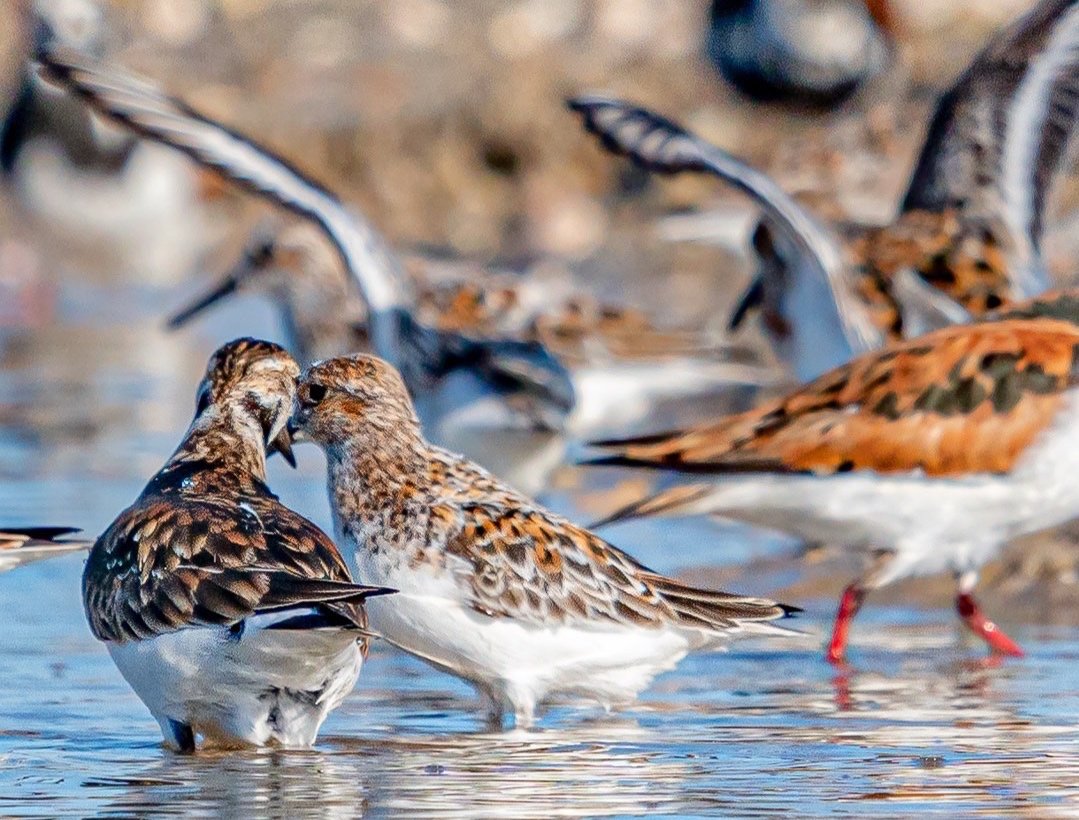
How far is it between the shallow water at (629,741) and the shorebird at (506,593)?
0.52 ft

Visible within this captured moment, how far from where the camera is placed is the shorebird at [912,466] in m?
6.80

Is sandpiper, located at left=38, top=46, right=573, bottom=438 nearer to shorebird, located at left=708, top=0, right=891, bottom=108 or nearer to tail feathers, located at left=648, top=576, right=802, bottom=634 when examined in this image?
tail feathers, located at left=648, top=576, right=802, bottom=634

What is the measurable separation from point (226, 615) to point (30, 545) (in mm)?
973

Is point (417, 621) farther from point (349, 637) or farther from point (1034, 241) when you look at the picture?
point (1034, 241)

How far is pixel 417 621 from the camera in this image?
5488mm

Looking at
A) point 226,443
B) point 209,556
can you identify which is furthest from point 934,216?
point 209,556

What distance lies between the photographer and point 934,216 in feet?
32.4

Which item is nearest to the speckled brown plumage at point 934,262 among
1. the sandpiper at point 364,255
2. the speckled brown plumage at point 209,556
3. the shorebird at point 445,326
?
the shorebird at point 445,326

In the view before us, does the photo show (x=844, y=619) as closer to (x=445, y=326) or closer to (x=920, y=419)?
(x=920, y=419)

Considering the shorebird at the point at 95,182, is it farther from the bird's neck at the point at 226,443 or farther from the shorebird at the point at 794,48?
the bird's neck at the point at 226,443

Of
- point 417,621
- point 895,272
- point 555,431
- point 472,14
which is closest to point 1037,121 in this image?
point 895,272

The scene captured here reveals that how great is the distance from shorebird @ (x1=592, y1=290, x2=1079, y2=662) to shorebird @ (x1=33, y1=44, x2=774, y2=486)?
2260 millimetres

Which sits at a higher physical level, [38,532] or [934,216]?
[934,216]

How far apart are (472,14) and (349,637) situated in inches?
846
